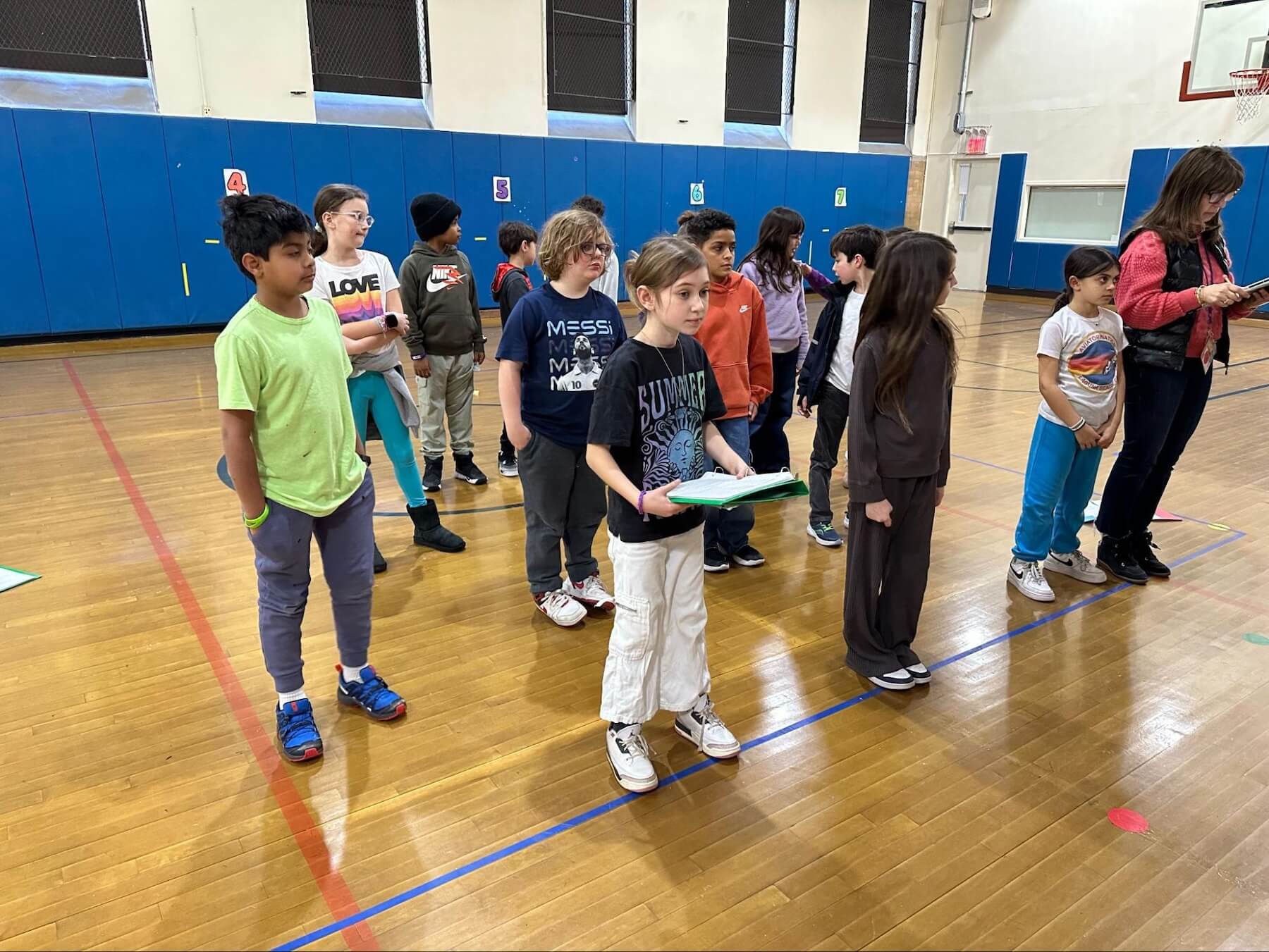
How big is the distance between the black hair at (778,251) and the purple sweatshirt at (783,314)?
2 centimetres

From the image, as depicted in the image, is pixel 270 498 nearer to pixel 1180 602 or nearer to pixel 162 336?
pixel 1180 602

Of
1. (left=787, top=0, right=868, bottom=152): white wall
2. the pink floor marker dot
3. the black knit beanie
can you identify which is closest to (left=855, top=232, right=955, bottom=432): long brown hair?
the pink floor marker dot

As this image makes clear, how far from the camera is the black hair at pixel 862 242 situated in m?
3.32

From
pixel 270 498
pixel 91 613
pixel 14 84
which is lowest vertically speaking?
pixel 91 613

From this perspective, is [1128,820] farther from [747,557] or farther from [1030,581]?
[747,557]

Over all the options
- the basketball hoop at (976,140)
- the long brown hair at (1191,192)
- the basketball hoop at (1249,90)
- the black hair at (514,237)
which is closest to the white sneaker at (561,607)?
the black hair at (514,237)

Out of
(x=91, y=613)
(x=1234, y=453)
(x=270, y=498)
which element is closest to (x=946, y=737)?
(x=270, y=498)

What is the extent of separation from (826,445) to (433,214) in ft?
6.92

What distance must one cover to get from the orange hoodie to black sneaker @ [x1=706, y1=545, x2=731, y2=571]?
2.34 ft

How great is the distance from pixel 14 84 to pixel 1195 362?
10.7 m

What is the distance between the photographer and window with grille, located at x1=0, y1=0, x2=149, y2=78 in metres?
8.38

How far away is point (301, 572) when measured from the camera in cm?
221

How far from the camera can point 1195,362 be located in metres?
3.05

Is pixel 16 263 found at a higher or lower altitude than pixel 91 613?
higher
